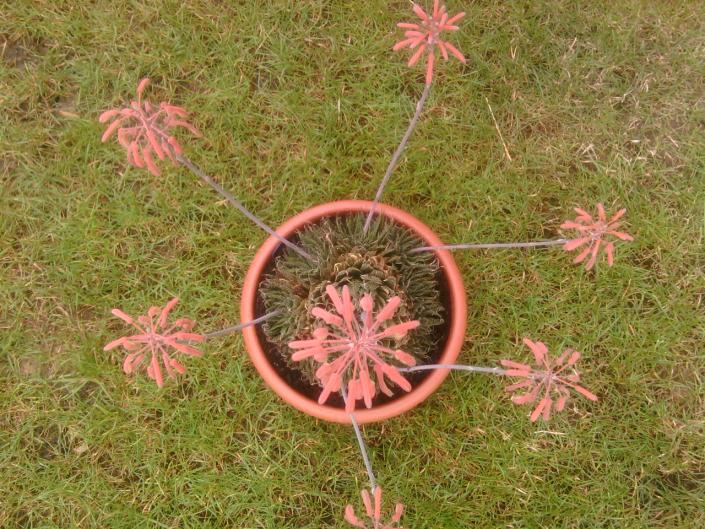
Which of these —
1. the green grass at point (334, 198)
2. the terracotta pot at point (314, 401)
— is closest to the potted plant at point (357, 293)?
the terracotta pot at point (314, 401)

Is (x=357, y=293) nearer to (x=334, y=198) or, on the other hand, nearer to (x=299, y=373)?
(x=299, y=373)

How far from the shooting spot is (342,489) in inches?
85.4

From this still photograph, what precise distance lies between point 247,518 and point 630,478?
1.32 meters

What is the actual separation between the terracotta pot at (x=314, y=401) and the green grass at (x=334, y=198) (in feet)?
1.25

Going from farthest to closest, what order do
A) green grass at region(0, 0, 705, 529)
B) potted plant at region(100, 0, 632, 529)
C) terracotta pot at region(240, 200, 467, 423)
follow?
green grass at region(0, 0, 705, 529) → terracotta pot at region(240, 200, 467, 423) → potted plant at region(100, 0, 632, 529)

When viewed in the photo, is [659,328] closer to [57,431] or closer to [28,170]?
[57,431]

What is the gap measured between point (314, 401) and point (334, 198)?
783 millimetres

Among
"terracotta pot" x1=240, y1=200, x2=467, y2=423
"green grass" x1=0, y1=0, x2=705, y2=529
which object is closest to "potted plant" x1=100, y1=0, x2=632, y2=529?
"terracotta pot" x1=240, y1=200, x2=467, y2=423

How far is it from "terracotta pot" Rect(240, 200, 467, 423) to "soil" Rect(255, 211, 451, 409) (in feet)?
0.07

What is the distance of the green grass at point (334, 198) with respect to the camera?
2.17 m

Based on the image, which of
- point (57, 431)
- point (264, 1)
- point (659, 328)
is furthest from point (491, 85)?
point (57, 431)

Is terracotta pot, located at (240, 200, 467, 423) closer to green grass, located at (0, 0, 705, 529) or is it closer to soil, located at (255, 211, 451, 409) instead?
soil, located at (255, 211, 451, 409)

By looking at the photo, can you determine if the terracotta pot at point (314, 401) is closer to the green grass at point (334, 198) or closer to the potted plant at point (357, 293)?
the potted plant at point (357, 293)

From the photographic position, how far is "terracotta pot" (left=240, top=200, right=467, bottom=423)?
5.93ft
